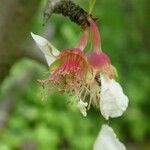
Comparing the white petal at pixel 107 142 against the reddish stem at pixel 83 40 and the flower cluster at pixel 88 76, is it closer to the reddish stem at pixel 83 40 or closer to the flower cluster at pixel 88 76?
the flower cluster at pixel 88 76

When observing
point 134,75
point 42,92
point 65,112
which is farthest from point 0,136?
point 42,92

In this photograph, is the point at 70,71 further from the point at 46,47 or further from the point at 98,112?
the point at 98,112

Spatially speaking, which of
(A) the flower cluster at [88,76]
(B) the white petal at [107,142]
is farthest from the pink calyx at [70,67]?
(B) the white petal at [107,142]

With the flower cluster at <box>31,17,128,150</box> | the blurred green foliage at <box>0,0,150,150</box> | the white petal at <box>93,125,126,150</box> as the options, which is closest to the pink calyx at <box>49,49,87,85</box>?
the flower cluster at <box>31,17,128,150</box>

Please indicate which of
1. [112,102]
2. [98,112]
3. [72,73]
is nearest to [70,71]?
[72,73]

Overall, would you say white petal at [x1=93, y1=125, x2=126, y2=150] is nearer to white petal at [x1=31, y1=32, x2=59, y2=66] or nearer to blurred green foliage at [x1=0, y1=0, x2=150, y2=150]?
white petal at [x1=31, y1=32, x2=59, y2=66]
